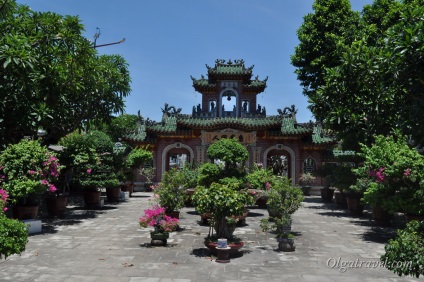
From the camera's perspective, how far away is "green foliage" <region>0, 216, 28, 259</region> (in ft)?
14.4

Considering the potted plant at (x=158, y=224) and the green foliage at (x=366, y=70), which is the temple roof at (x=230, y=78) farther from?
the potted plant at (x=158, y=224)

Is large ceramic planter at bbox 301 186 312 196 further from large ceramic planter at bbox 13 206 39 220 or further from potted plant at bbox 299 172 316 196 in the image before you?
large ceramic planter at bbox 13 206 39 220

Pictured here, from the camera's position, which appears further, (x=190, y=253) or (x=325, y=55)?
(x=325, y=55)

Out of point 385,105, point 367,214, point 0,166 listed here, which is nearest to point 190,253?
point 0,166

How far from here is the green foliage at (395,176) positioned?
8.53 m

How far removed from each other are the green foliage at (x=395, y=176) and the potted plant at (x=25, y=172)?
8.93 metres

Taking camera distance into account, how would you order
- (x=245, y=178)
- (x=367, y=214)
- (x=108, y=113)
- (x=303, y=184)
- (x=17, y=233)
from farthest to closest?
(x=303, y=184), (x=108, y=113), (x=367, y=214), (x=245, y=178), (x=17, y=233)

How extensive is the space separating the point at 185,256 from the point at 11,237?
3.67 m

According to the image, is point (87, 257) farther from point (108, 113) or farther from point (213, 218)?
point (108, 113)

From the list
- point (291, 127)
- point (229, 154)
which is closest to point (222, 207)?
point (229, 154)

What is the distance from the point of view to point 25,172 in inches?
388

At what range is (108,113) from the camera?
16359 mm

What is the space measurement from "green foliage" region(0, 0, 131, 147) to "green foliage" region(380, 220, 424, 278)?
961cm

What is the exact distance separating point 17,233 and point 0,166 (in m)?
6.02
